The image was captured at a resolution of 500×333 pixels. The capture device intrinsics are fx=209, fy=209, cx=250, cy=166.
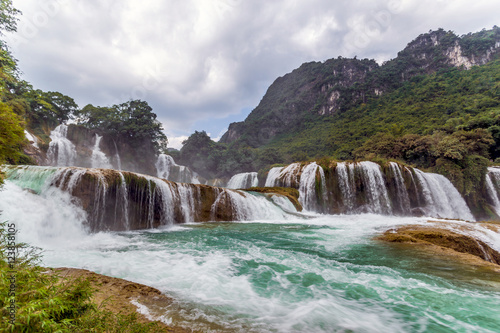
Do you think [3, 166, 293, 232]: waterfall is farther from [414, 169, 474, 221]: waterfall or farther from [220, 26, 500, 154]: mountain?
[220, 26, 500, 154]: mountain

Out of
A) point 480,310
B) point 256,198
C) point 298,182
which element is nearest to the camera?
point 480,310

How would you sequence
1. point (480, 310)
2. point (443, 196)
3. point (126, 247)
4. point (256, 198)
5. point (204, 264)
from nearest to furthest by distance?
point (480, 310) < point (204, 264) < point (126, 247) < point (256, 198) < point (443, 196)

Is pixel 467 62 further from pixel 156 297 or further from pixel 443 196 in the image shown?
pixel 156 297

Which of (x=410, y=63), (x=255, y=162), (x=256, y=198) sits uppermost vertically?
(x=410, y=63)

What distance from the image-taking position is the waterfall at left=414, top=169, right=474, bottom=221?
54.5 feet

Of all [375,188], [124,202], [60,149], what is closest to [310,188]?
[375,188]

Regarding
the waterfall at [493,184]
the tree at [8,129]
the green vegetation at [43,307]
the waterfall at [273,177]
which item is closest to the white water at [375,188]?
the waterfall at [273,177]

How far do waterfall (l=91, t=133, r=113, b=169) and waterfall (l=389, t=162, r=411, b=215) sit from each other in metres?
30.5

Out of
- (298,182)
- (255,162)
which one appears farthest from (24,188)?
(255,162)

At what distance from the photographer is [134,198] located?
31.3 ft

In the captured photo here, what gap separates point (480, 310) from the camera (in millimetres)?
2943

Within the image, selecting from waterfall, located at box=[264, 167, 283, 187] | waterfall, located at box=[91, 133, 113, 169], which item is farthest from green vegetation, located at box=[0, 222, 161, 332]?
waterfall, located at box=[91, 133, 113, 169]

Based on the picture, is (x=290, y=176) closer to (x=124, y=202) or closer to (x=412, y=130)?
(x=124, y=202)

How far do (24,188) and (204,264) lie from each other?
7.24 m
